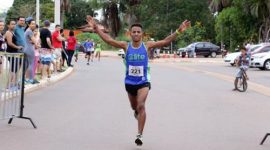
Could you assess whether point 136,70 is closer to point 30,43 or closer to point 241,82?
point 30,43

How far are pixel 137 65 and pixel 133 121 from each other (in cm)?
275

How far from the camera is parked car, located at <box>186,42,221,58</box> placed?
2295 inches

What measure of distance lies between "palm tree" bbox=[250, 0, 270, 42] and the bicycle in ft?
112

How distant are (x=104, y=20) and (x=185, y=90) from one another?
62342 millimetres

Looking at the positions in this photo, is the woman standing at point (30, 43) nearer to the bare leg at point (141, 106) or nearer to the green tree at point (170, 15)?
the bare leg at point (141, 106)

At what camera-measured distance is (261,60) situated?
115 feet

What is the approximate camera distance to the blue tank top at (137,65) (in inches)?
343

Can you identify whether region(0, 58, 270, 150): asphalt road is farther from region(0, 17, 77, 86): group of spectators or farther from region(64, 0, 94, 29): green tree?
region(64, 0, 94, 29): green tree

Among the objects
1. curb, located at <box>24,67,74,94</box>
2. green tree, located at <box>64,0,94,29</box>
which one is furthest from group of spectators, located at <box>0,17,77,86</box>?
green tree, located at <box>64,0,94,29</box>

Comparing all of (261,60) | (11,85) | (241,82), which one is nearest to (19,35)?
(11,85)

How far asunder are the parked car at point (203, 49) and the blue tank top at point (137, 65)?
163ft

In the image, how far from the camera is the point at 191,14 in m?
74.4

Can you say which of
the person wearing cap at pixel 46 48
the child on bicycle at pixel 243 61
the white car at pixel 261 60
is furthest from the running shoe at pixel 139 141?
the white car at pixel 261 60

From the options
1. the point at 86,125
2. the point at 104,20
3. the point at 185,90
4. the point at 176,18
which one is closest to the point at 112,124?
the point at 86,125
